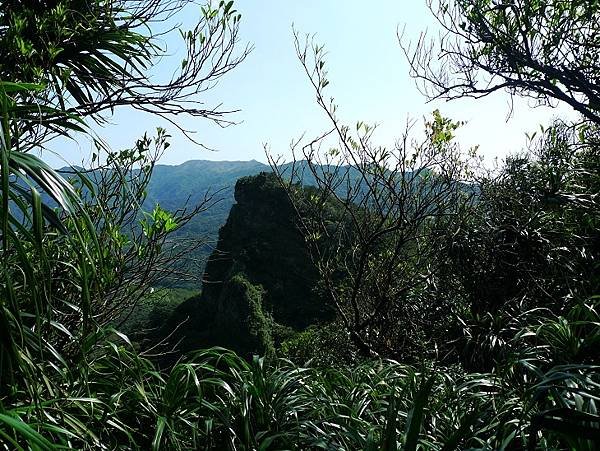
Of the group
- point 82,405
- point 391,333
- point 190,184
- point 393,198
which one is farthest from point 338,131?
point 190,184

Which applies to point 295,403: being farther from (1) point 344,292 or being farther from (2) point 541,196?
(1) point 344,292

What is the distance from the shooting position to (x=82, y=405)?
1.49 m

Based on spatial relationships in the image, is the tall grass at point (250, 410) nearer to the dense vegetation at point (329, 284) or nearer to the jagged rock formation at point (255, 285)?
the dense vegetation at point (329, 284)

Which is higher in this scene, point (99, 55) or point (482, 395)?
point (99, 55)

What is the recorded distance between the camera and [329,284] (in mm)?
4992

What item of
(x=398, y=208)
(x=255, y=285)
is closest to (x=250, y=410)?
(x=398, y=208)

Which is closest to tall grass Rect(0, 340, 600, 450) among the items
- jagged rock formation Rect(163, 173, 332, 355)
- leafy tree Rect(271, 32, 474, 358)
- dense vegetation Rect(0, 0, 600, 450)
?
dense vegetation Rect(0, 0, 600, 450)

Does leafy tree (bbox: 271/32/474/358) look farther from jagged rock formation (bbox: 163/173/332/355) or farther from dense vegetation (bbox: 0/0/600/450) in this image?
jagged rock formation (bbox: 163/173/332/355)

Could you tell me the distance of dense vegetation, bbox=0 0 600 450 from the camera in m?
1.21

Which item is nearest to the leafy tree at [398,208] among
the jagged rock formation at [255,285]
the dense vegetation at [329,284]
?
the dense vegetation at [329,284]

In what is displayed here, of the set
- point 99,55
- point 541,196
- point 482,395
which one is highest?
point 99,55

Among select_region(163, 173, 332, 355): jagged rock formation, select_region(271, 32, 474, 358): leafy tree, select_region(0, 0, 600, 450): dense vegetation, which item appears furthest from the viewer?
select_region(163, 173, 332, 355): jagged rock formation

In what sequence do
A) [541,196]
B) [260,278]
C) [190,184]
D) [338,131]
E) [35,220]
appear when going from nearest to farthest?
[35,220] → [541,196] → [338,131] → [260,278] → [190,184]

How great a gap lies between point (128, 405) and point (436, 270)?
3492mm
